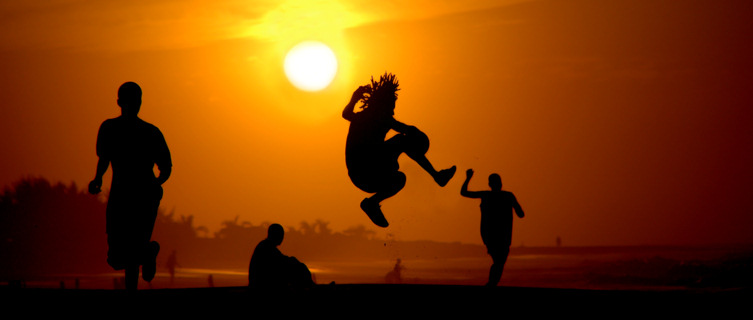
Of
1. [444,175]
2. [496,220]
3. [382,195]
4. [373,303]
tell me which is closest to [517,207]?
[496,220]

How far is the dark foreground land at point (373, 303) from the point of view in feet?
42.2

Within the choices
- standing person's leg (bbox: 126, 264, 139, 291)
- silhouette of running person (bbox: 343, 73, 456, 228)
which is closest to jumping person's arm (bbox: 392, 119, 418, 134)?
silhouette of running person (bbox: 343, 73, 456, 228)

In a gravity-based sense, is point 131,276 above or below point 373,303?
above

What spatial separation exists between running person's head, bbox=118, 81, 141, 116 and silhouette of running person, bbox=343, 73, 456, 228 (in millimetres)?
3512

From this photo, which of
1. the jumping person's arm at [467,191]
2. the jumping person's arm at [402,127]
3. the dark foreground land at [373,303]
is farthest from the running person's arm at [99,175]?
the jumping person's arm at [467,191]

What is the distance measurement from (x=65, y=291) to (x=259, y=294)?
3.84 meters

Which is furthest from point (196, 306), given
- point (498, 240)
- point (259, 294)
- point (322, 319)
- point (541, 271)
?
point (541, 271)

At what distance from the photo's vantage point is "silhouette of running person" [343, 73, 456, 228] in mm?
15789

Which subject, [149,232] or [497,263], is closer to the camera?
[149,232]

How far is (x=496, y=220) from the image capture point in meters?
18.3

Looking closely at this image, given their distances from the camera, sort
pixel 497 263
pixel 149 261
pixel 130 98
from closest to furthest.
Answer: pixel 130 98, pixel 149 261, pixel 497 263

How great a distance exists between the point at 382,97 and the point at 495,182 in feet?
11.4

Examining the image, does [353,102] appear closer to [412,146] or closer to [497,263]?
[412,146]

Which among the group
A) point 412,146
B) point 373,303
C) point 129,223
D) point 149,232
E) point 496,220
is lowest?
point 373,303
